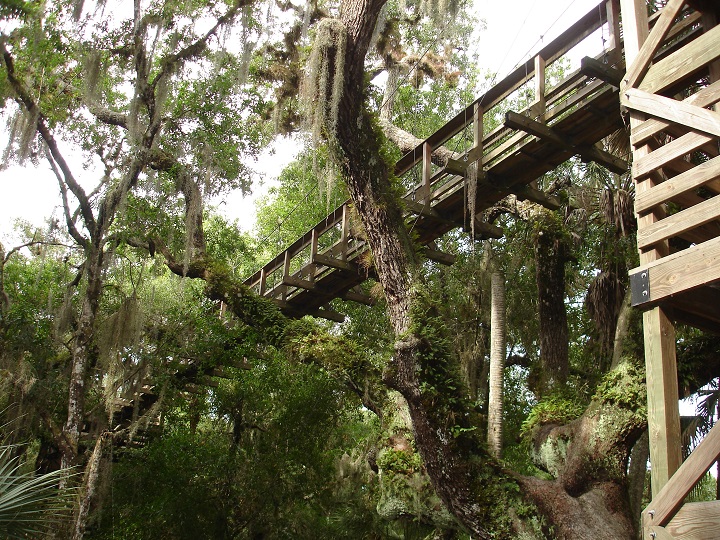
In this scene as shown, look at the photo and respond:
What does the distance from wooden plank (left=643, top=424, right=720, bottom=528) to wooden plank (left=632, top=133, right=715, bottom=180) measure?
189 cm

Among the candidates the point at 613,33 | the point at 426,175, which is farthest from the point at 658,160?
the point at 426,175

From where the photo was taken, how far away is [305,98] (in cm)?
714

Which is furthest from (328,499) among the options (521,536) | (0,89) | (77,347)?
(0,89)

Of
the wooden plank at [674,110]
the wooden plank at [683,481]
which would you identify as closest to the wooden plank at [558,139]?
the wooden plank at [674,110]

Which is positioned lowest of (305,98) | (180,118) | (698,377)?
(698,377)

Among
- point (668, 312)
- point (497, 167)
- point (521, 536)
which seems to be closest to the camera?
point (668, 312)

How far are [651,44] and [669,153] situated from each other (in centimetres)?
90

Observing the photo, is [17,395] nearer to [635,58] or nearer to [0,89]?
[0,89]

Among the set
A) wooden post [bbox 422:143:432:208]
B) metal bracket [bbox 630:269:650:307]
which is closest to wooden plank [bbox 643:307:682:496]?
metal bracket [bbox 630:269:650:307]

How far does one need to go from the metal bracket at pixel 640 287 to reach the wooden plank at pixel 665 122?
1.09 meters

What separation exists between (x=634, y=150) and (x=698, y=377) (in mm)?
2787

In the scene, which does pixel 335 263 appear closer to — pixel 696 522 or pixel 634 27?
pixel 634 27

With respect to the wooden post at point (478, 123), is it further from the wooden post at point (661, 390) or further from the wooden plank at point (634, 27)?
the wooden post at point (661, 390)

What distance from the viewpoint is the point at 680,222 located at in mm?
4453
